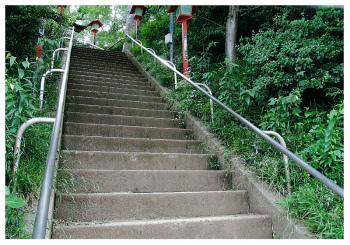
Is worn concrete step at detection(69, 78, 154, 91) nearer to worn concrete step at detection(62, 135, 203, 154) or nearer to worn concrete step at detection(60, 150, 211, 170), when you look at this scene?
worn concrete step at detection(62, 135, 203, 154)

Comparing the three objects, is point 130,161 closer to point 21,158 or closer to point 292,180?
point 21,158

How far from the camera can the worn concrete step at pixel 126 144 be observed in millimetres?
3209

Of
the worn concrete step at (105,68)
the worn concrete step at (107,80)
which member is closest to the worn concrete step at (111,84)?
the worn concrete step at (107,80)

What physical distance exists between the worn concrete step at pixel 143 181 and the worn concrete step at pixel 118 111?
5.96ft

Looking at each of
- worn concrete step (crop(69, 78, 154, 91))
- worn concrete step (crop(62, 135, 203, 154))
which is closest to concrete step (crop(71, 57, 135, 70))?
worn concrete step (crop(69, 78, 154, 91))

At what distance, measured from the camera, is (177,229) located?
7.07 feet

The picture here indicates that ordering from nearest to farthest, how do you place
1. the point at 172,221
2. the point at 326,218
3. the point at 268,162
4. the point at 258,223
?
1. the point at 326,218
2. the point at 172,221
3. the point at 258,223
4. the point at 268,162

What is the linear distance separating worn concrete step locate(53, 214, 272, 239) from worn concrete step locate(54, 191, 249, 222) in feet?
0.44

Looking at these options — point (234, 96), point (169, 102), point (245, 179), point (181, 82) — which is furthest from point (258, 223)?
point (181, 82)

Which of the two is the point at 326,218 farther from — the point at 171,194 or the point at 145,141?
the point at 145,141

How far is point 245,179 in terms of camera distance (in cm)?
Answer: 275

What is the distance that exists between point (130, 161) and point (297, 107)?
194cm

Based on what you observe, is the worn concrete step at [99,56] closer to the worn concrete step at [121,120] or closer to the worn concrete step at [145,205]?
the worn concrete step at [121,120]

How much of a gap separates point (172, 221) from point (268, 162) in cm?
114
